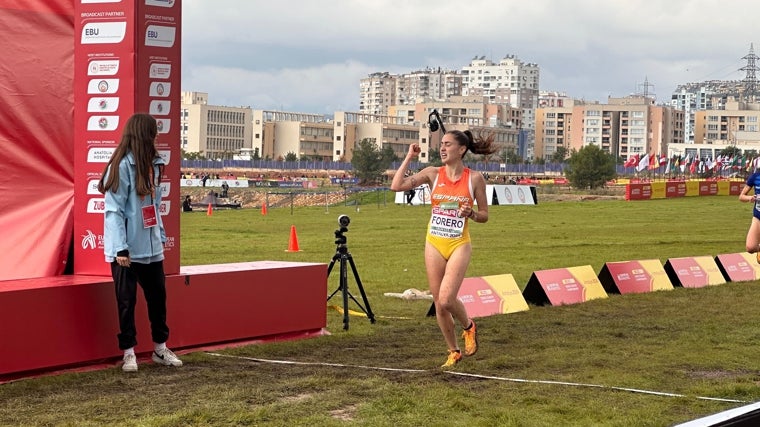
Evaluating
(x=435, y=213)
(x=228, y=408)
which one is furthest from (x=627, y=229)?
(x=228, y=408)

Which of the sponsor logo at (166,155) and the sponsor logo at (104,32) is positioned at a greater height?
the sponsor logo at (104,32)

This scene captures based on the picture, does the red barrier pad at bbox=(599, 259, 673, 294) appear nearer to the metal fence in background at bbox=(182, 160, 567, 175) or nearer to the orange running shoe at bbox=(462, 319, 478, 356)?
the orange running shoe at bbox=(462, 319, 478, 356)

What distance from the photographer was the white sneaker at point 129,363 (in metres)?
10.9

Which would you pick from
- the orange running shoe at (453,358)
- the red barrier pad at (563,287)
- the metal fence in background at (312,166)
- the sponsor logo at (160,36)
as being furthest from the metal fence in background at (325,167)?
the orange running shoe at (453,358)

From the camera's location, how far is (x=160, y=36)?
11812mm

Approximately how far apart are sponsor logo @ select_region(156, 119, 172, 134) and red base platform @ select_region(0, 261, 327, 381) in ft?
4.74

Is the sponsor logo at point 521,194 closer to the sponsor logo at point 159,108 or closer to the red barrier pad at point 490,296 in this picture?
the red barrier pad at point 490,296

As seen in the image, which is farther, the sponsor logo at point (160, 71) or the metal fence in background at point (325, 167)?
the metal fence in background at point (325, 167)

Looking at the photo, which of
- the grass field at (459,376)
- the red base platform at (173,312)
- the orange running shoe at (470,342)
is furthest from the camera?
the orange running shoe at (470,342)

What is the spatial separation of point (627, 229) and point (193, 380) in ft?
112

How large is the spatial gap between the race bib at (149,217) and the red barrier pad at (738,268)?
561 inches

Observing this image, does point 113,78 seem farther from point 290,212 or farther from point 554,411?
point 290,212

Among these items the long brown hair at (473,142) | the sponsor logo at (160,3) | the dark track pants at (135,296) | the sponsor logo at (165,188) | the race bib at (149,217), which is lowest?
the dark track pants at (135,296)

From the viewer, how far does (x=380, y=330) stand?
48.0ft
